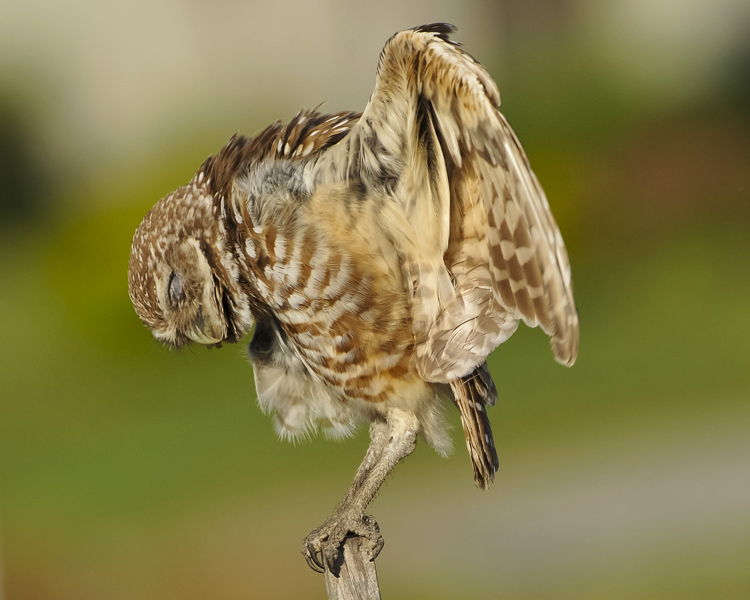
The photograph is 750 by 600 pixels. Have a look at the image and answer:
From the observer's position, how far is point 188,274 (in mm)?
1373

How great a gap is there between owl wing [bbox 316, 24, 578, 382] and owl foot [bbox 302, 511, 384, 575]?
0.33 m

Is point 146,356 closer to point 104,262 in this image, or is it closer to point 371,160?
point 104,262

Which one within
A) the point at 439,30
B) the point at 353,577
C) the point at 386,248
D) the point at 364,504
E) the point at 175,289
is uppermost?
the point at 439,30

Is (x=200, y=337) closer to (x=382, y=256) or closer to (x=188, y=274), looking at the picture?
(x=188, y=274)

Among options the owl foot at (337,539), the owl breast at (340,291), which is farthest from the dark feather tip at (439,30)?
the owl foot at (337,539)

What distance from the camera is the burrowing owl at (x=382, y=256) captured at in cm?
100

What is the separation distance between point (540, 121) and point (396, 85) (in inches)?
177

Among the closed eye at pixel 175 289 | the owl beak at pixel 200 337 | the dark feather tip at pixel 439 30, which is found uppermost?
the dark feather tip at pixel 439 30

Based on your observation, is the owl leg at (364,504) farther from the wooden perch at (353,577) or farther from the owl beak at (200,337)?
the owl beak at (200,337)

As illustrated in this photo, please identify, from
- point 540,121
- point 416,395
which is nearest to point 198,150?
point 540,121

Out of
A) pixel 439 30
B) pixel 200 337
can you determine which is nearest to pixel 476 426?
pixel 200 337

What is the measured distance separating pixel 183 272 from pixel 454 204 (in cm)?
56

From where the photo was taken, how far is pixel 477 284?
1.18 m

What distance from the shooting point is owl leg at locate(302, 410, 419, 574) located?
1326 millimetres
